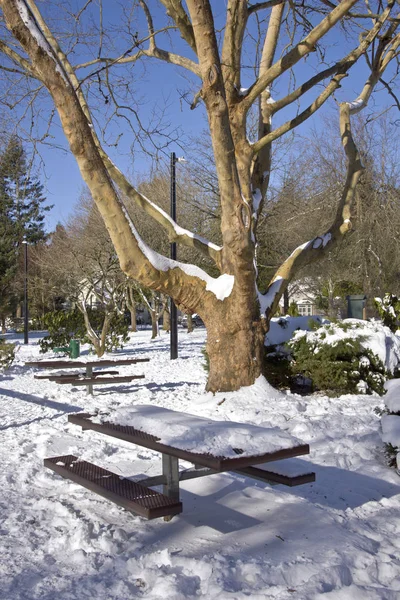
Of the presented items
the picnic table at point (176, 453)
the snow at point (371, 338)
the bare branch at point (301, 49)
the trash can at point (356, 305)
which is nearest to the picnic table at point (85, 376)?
the snow at point (371, 338)

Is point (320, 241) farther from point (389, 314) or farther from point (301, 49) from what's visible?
point (301, 49)

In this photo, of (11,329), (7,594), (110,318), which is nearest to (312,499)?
(7,594)

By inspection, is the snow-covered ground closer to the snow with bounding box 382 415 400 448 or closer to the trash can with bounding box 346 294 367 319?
the snow with bounding box 382 415 400 448

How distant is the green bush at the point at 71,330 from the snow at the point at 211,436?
16.7 m

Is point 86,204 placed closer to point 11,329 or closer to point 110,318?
point 110,318

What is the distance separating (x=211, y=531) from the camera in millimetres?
4016

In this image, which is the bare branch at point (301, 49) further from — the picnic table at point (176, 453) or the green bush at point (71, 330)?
the green bush at point (71, 330)

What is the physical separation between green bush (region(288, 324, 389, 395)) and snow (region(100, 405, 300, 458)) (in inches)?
228

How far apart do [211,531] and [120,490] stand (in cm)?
67

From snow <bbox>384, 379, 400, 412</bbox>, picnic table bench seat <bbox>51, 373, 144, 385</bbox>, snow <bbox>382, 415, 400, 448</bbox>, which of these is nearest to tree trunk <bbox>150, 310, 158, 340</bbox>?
picnic table bench seat <bbox>51, 373, 144, 385</bbox>

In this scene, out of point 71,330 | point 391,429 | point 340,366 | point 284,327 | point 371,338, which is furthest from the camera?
point 71,330

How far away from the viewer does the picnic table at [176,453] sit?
3.70m

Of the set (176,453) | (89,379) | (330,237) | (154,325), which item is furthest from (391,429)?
(154,325)

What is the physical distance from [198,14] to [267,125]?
2.99 m
